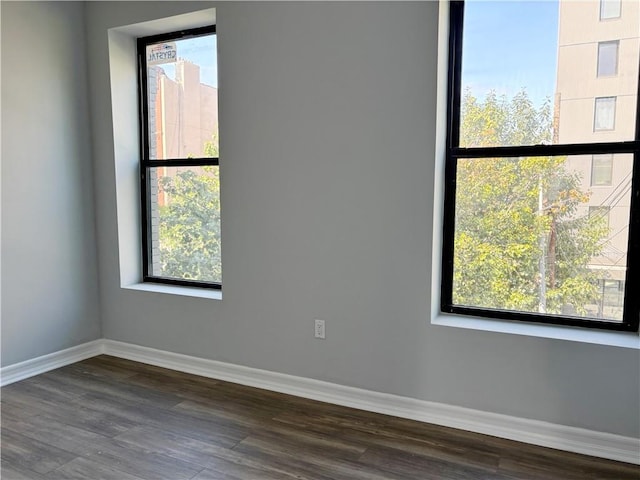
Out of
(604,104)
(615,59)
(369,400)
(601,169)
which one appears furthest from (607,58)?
(369,400)

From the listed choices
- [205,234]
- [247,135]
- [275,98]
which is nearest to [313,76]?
[275,98]

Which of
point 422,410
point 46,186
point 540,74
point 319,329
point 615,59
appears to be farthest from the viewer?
point 46,186

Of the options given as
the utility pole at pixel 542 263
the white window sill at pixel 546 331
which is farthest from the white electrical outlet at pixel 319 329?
the utility pole at pixel 542 263

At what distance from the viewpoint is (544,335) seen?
228cm

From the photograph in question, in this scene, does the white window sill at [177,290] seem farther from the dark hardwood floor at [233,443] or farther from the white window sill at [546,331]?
the white window sill at [546,331]

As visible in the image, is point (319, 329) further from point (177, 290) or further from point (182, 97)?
point (182, 97)

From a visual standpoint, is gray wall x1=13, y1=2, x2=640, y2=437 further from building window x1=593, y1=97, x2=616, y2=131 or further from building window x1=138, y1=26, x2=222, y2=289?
building window x1=593, y1=97, x2=616, y2=131

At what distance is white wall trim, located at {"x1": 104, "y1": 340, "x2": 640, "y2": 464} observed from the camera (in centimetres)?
220

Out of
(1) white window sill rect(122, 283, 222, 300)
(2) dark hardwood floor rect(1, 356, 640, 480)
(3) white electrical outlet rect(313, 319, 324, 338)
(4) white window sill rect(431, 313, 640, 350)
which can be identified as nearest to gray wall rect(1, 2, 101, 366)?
(1) white window sill rect(122, 283, 222, 300)

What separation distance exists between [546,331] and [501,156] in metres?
0.90

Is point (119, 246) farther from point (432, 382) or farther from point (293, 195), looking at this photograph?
point (432, 382)

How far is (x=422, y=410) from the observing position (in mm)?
2539

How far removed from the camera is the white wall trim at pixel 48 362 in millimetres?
3023

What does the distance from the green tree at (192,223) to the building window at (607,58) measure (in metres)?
2.28
